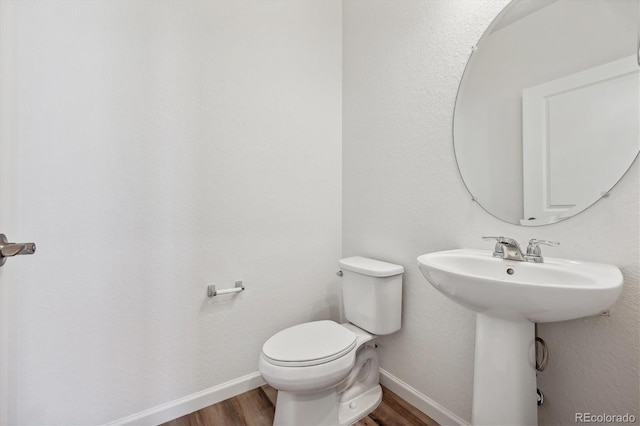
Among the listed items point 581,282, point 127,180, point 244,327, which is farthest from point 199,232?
point 581,282

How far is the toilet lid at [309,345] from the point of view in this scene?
3.67 feet

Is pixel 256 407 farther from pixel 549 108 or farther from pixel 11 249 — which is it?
pixel 549 108

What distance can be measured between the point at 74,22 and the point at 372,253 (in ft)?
5.78

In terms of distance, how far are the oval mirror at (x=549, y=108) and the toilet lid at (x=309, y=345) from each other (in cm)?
85

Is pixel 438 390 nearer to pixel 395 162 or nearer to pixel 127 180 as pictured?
pixel 395 162

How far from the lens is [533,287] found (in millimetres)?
698

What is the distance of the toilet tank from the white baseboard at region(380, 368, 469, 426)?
1.10ft

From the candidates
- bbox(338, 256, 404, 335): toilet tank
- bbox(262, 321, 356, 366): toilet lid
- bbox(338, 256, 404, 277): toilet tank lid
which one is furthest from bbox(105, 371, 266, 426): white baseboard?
bbox(338, 256, 404, 277): toilet tank lid

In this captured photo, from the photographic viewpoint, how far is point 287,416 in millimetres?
1188

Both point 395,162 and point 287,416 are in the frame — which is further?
point 395,162

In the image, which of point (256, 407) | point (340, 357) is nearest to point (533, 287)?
point (340, 357)

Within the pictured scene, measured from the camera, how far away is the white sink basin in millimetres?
683

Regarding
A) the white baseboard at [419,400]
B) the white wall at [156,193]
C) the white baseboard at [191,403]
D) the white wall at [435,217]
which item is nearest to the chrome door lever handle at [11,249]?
the white wall at [156,193]

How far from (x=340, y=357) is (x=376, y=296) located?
0.36 m
